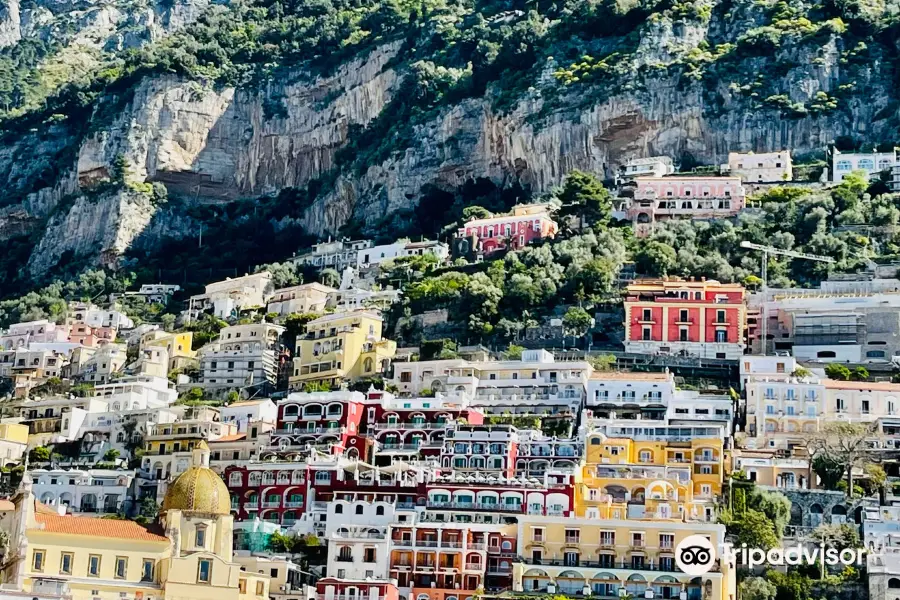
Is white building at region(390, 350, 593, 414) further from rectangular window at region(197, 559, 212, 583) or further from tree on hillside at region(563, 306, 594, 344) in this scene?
rectangular window at region(197, 559, 212, 583)

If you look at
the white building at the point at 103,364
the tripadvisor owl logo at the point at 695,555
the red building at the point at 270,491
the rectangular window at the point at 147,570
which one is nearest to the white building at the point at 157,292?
the white building at the point at 103,364

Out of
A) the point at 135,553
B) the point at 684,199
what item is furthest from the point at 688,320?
the point at 135,553

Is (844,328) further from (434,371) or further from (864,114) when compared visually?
(864,114)

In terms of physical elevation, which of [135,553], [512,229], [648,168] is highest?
[648,168]

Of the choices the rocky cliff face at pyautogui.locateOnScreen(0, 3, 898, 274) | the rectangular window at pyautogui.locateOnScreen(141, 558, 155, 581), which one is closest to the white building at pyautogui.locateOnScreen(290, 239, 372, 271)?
the rocky cliff face at pyautogui.locateOnScreen(0, 3, 898, 274)

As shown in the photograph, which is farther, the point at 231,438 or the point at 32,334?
the point at 32,334

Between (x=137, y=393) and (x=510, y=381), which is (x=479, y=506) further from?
(x=137, y=393)

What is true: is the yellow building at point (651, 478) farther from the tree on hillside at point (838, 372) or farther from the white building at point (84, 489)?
the white building at point (84, 489)
